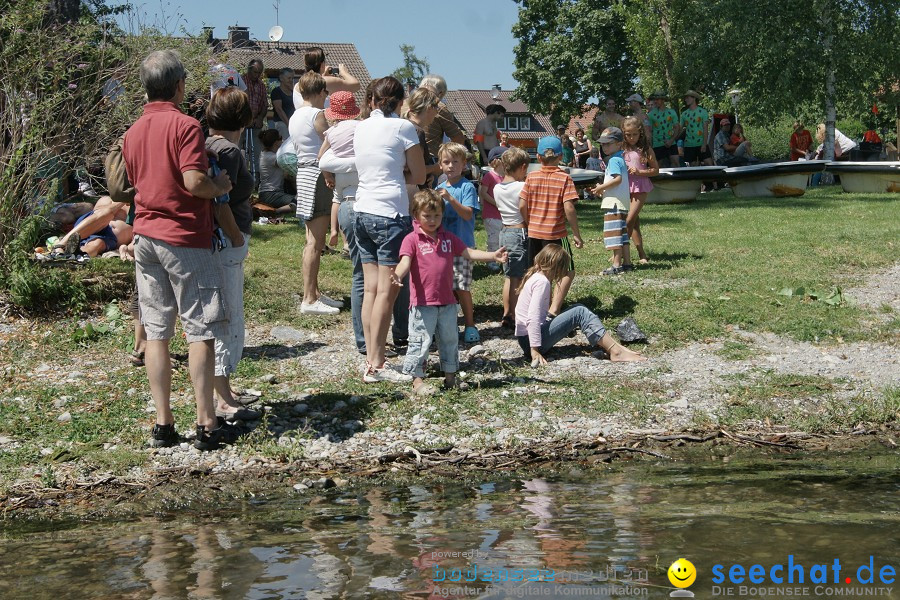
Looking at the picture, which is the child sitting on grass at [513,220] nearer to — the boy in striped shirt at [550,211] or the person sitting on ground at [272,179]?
the boy in striped shirt at [550,211]

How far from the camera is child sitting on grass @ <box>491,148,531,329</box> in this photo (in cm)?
896

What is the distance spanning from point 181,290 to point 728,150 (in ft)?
62.9

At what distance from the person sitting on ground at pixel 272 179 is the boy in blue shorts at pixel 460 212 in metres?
6.25

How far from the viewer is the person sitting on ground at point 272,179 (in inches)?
586

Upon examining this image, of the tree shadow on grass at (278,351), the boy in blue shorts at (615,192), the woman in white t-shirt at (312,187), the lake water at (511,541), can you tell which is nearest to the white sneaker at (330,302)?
the woman in white t-shirt at (312,187)

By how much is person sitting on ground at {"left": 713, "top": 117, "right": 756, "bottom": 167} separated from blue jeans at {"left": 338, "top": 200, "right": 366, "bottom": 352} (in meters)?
16.0

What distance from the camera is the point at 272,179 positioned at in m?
15.1

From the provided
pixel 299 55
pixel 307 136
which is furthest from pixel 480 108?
pixel 307 136

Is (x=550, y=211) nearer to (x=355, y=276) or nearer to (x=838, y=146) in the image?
(x=355, y=276)

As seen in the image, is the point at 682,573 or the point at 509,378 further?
the point at 509,378

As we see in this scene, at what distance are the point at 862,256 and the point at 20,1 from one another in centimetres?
978

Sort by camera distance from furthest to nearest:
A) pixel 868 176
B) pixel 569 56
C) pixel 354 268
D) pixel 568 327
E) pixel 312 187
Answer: pixel 569 56
pixel 868 176
pixel 312 187
pixel 568 327
pixel 354 268

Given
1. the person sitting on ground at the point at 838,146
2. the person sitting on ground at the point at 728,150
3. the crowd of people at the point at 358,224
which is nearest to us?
the crowd of people at the point at 358,224

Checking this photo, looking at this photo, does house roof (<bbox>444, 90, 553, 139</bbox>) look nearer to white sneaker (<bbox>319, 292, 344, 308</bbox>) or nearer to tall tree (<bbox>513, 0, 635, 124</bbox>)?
tall tree (<bbox>513, 0, 635, 124</bbox>)
